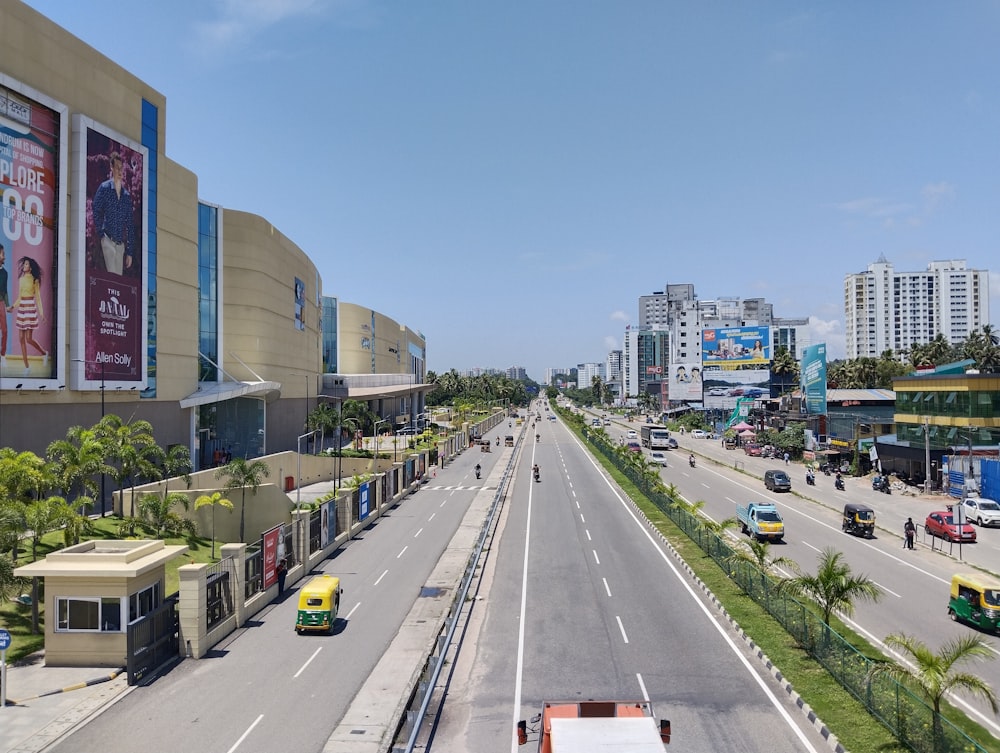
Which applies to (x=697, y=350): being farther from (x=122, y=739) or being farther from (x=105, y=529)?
(x=122, y=739)

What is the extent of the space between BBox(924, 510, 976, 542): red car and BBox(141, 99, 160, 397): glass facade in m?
50.4

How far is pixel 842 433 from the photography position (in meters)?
78.8

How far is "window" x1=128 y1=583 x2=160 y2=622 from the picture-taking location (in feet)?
69.5

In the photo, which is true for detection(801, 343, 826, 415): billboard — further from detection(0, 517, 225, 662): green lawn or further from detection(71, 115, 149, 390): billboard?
detection(71, 115, 149, 390): billboard

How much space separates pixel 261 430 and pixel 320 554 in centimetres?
3727

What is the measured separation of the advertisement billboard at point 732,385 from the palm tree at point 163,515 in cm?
11696

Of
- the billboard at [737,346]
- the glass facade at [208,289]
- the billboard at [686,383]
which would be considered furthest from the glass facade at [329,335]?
the billboard at [737,346]

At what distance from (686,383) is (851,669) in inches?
5277

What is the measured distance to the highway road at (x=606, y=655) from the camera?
16406 mm

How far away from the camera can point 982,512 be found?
44.3m

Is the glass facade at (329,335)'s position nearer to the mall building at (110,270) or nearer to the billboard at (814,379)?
the mall building at (110,270)

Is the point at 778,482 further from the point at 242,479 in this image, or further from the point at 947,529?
the point at 242,479

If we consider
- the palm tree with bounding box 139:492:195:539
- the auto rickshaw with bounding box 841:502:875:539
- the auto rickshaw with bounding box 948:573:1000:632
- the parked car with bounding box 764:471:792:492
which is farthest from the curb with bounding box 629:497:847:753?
the parked car with bounding box 764:471:792:492

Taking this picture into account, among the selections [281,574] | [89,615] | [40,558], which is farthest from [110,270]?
[89,615]
